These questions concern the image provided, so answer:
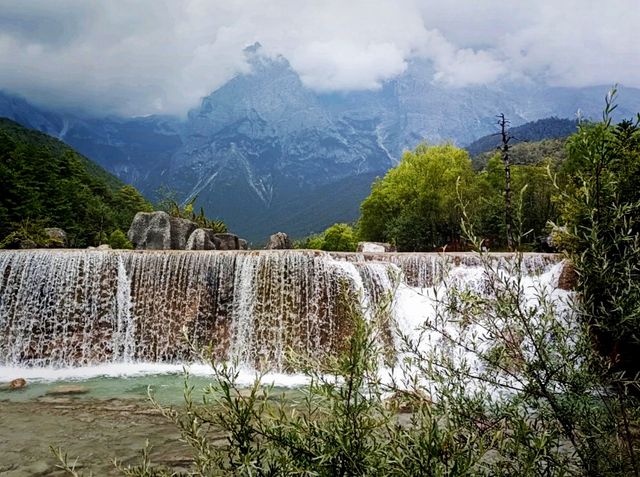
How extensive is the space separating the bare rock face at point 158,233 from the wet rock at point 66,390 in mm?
14031

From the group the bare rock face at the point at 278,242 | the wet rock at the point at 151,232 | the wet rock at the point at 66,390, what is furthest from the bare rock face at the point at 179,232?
the wet rock at the point at 66,390

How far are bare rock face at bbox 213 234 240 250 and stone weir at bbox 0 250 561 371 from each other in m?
11.0

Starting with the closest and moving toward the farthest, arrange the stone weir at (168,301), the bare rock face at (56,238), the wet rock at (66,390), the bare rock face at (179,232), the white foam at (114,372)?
1. the wet rock at (66,390)
2. the white foam at (114,372)
3. the stone weir at (168,301)
4. the bare rock face at (56,238)
5. the bare rock face at (179,232)

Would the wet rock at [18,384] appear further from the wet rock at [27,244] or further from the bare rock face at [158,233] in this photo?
the bare rock face at [158,233]

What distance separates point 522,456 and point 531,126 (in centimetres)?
16980

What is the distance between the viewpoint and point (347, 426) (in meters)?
2.28

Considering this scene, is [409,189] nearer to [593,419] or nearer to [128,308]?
[128,308]

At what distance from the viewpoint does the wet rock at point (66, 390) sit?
441 inches

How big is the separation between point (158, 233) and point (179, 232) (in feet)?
3.53

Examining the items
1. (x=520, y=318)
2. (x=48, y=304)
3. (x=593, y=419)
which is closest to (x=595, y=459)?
(x=593, y=419)

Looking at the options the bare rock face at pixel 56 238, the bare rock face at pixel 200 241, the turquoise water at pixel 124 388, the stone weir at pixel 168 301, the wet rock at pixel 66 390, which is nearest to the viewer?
the turquoise water at pixel 124 388

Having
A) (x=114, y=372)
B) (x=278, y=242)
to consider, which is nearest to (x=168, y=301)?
(x=114, y=372)

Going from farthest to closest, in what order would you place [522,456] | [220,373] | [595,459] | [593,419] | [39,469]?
[39,469] < [593,419] < [595,459] < [522,456] < [220,373]

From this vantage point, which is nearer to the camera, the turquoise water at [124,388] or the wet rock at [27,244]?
the turquoise water at [124,388]
